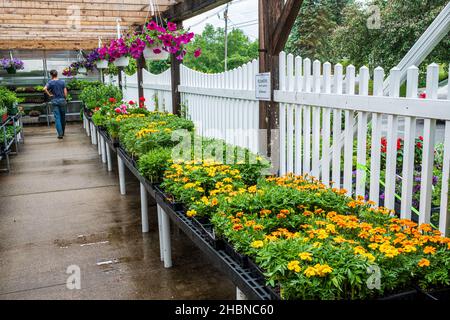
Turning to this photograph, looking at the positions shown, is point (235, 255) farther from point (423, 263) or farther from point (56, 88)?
point (56, 88)

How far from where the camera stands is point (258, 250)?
1.94 metres

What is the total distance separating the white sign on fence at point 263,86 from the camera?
4160 millimetres

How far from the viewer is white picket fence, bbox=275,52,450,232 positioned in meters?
2.56

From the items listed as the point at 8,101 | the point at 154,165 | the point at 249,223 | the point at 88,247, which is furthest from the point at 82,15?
the point at 249,223

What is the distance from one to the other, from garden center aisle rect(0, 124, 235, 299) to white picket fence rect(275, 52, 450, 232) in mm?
1207

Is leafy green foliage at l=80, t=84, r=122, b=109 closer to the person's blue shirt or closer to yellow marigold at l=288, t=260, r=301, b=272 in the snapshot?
the person's blue shirt

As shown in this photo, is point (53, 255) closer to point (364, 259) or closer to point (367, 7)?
point (364, 259)

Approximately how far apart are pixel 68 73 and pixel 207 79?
11019 millimetres

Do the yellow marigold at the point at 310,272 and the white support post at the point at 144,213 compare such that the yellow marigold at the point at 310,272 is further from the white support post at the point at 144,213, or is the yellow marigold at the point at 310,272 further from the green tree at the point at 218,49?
the green tree at the point at 218,49

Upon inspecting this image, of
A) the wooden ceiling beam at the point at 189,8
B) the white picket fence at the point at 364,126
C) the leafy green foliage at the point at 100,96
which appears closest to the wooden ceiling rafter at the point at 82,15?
the wooden ceiling beam at the point at 189,8

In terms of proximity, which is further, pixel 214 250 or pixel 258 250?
pixel 214 250

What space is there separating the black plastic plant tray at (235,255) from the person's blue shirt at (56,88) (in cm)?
969

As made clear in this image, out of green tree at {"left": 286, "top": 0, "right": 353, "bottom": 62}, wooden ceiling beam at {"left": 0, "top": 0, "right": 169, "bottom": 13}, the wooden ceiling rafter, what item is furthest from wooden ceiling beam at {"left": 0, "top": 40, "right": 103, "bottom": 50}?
green tree at {"left": 286, "top": 0, "right": 353, "bottom": 62}

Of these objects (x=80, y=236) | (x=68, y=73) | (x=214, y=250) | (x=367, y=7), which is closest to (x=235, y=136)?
(x=80, y=236)
